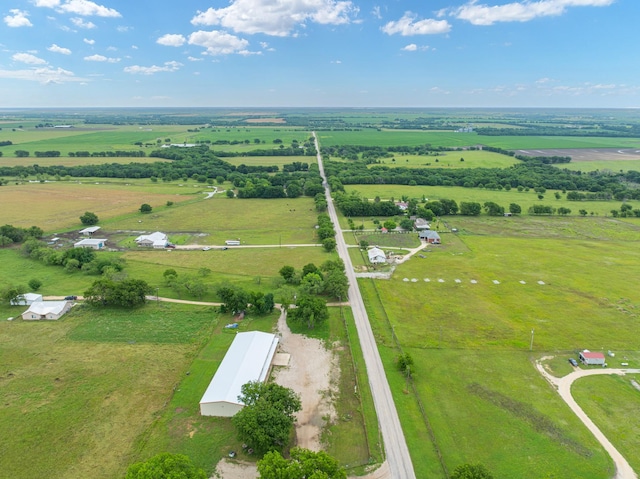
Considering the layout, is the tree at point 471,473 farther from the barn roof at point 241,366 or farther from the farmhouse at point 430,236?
the farmhouse at point 430,236

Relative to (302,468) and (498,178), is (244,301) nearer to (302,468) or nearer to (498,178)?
(302,468)

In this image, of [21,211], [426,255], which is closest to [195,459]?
[426,255]

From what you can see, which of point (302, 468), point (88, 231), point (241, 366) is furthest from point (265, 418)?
point (88, 231)

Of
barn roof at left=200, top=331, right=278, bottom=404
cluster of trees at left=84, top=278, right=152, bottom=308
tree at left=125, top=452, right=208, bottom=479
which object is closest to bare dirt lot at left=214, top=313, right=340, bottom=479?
barn roof at left=200, top=331, right=278, bottom=404

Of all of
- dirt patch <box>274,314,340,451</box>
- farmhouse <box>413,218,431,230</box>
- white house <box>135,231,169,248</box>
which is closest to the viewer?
dirt patch <box>274,314,340,451</box>

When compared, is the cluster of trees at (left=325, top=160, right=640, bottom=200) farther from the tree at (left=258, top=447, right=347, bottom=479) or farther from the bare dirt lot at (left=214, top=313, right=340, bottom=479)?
the tree at (left=258, top=447, right=347, bottom=479)

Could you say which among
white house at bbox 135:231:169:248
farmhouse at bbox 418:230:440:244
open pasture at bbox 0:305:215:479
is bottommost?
open pasture at bbox 0:305:215:479

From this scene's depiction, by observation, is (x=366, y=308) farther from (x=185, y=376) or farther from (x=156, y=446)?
(x=156, y=446)
